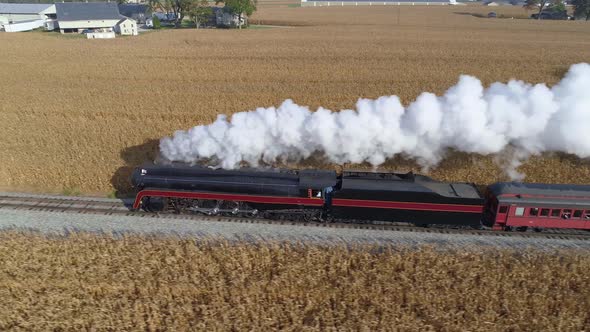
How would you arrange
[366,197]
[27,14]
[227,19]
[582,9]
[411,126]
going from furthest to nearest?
[27,14], [582,9], [227,19], [411,126], [366,197]

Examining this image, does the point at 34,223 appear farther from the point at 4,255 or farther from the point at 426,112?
the point at 426,112

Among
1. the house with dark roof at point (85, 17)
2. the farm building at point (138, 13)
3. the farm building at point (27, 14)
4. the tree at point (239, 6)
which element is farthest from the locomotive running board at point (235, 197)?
the farm building at point (27, 14)

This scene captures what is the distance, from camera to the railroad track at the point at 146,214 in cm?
1642

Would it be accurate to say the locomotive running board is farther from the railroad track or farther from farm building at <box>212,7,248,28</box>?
farm building at <box>212,7,248,28</box>

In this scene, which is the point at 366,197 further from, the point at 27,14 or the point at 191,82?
the point at 27,14

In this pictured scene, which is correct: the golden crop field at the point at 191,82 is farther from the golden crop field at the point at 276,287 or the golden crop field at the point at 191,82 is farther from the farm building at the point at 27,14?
the farm building at the point at 27,14

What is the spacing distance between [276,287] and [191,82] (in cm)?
2664

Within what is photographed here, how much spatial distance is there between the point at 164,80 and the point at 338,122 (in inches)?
929

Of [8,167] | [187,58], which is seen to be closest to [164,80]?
[187,58]

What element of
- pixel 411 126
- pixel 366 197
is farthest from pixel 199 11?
pixel 366 197

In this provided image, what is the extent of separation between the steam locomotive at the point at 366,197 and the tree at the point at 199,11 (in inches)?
2818

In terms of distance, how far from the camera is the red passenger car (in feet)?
50.2

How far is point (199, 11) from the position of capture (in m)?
80.5

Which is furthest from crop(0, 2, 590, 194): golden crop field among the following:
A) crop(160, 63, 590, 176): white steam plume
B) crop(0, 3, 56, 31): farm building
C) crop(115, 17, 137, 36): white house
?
crop(0, 3, 56, 31): farm building
